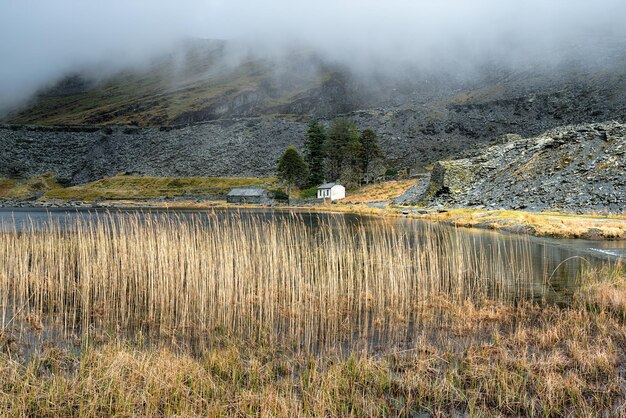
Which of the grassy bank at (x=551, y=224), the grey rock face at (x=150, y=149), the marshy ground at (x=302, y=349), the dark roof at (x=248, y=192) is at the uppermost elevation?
the grey rock face at (x=150, y=149)

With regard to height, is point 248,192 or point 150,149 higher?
point 150,149

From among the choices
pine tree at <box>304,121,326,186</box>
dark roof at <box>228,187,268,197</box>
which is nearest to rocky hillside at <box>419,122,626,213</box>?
dark roof at <box>228,187,268,197</box>

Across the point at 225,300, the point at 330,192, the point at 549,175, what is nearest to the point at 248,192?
the point at 330,192

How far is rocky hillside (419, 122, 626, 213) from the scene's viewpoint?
45750mm

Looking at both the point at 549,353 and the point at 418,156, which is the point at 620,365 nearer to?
the point at 549,353

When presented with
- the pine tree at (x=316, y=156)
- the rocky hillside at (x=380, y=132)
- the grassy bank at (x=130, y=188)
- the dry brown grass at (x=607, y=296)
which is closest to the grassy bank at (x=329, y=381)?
the dry brown grass at (x=607, y=296)

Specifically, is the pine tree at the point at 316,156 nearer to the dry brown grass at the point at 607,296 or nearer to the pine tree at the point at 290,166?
the pine tree at the point at 290,166

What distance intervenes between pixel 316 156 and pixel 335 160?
20.8 ft

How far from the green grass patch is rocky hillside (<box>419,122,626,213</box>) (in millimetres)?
60708

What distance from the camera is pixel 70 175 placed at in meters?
156

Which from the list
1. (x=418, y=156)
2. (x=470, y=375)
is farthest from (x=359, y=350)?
(x=418, y=156)

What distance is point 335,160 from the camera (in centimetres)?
11631

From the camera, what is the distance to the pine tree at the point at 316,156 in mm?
114750

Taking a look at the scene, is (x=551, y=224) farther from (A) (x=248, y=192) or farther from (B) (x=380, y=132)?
(B) (x=380, y=132)
